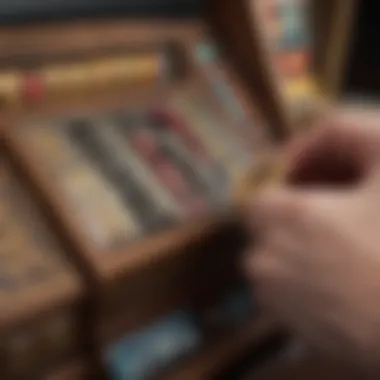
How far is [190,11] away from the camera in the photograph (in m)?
1.06

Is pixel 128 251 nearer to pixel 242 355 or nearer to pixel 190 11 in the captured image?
pixel 242 355

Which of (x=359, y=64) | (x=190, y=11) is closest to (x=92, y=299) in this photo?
(x=190, y=11)

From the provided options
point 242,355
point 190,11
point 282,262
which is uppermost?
point 190,11

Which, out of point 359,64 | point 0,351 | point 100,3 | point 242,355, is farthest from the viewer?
point 359,64

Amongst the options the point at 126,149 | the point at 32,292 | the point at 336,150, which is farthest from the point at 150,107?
the point at 32,292

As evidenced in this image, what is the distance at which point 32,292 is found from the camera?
0.69 metres

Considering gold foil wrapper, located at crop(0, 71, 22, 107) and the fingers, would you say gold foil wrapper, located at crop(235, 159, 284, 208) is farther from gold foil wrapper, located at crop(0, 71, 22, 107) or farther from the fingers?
gold foil wrapper, located at crop(0, 71, 22, 107)

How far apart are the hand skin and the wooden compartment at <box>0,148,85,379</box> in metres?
0.17

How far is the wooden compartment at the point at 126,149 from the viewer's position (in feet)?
2.49

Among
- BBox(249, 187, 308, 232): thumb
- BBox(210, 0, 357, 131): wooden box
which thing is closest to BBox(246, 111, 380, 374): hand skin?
BBox(249, 187, 308, 232): thumb

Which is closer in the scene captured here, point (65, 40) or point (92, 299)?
point (92, 299)

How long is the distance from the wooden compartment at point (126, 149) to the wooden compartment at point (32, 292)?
0.02 metres

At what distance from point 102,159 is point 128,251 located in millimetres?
112

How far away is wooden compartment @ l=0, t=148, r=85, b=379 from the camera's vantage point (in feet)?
2.24
